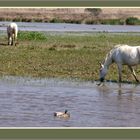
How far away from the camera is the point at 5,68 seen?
20.9m

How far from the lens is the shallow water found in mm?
12867

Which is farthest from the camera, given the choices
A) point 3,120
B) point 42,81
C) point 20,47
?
point 20,47

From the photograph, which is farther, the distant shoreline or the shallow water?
the distant shoreline

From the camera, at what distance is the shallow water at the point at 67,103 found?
1287 cm

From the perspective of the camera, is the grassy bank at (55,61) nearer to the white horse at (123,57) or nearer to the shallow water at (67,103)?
the white horse at (123,57)

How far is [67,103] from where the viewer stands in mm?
15258

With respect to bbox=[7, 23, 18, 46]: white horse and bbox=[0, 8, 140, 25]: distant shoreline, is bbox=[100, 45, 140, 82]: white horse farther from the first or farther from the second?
bbox=[0, 8, 140, 25]: distant shoreline

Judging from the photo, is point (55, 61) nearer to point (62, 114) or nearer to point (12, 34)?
point (12, 34)

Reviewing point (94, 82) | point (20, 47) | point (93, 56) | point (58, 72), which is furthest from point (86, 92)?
point (20, 47)

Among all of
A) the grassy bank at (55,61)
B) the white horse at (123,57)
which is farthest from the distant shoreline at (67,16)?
the white horse at (123,57)

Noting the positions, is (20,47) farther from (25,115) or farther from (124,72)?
(25,115)

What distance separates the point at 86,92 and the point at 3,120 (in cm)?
452

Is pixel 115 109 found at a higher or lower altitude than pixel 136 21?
higher

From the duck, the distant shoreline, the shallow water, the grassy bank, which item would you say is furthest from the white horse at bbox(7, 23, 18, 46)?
the distant shoreline
